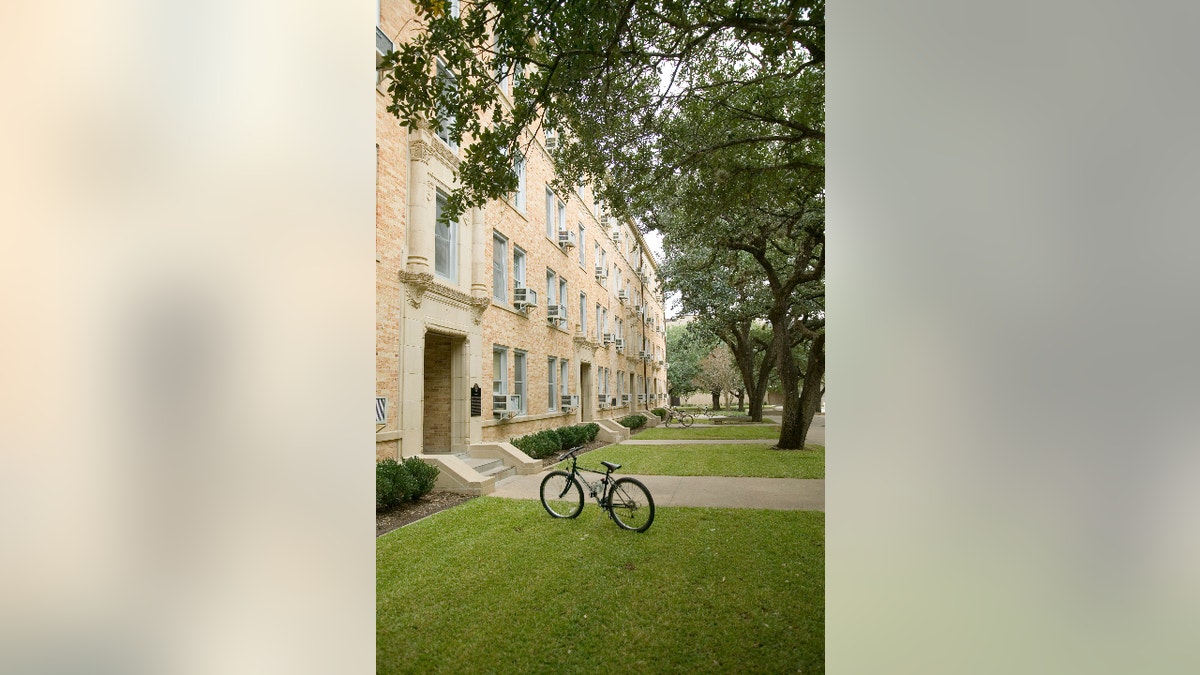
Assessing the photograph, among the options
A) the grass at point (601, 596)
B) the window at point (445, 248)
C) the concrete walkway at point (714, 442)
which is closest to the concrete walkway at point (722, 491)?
the grass at point (601, 596)

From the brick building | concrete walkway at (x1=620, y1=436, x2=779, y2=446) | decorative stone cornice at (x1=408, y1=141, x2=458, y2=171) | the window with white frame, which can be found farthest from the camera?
the window with white frame

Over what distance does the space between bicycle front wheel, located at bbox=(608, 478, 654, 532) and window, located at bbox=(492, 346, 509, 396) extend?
272 inches

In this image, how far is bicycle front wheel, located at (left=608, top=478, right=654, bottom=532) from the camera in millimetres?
6277

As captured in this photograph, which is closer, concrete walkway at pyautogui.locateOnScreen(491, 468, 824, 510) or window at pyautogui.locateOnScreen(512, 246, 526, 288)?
concrete walkway at pyautogui.locateOnScreen(491, 468, 824, 510)

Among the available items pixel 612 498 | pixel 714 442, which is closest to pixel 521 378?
pixel 714 442

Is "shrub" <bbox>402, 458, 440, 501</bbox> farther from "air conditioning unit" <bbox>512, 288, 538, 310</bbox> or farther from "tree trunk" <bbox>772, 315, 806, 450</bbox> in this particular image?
"tree trunk" <bbox>772, 315, 806, 450</bbox>

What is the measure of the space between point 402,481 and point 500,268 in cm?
703

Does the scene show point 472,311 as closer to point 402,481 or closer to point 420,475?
point 420,475

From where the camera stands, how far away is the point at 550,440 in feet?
43.6

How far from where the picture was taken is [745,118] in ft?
23.4

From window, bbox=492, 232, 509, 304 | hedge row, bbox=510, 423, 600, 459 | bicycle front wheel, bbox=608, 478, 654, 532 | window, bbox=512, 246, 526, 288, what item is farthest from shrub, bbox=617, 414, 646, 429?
bicycle front wheel, bbox=608, 478, 654, 532
